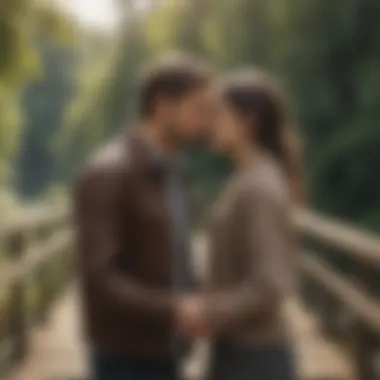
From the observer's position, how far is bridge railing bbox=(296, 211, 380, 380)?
2.13m

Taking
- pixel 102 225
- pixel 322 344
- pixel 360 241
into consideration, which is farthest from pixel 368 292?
pixel 102 225

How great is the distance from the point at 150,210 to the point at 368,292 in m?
1.11

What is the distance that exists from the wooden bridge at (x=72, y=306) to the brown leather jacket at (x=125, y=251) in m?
0.99

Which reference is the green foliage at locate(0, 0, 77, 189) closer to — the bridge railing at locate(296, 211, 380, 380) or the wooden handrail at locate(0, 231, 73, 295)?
the wooden handrail at locate(0, 231, 73, 295)

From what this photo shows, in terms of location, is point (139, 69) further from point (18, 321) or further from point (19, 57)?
point (18, 321)

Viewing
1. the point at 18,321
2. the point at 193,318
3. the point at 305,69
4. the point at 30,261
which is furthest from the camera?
the point at 305,69

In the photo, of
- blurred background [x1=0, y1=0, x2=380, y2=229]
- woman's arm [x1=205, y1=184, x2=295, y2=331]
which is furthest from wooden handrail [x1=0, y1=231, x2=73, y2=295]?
woman's arm [x1=205, y1=184, x2=295, y2=331]

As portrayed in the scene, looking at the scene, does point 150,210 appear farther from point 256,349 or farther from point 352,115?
point 352,115

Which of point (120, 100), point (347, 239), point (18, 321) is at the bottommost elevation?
point (18, 321)

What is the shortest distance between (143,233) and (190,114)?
0.17 m

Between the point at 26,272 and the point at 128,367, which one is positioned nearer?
the point at 128,367

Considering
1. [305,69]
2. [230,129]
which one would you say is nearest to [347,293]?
[230,129]

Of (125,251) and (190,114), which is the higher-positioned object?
(190,114)

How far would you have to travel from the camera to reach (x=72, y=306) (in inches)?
102
